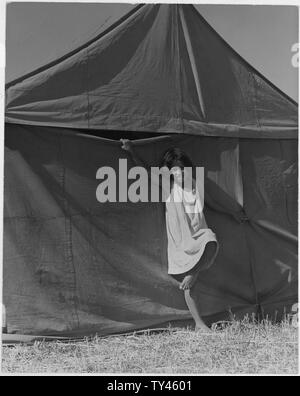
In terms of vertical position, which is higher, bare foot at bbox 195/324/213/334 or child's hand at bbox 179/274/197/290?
child's hand at bbox 179/274/197/290

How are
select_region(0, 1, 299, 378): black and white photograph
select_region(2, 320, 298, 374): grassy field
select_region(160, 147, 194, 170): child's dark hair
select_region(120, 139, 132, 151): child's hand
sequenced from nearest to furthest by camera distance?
select_region(2, 320, 298, 374): grassy field
select_region(0, 1, 299, 378): black and white photograph
select_region(120, 139, 132, 151): child's hand
select_region(160, 147, 194, 170): child's dark hair

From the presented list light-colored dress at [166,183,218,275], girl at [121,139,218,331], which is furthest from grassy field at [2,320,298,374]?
light-colored dress at [166,183,218,275]

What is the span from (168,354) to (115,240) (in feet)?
2.31

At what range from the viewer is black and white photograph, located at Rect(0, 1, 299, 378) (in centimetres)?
328

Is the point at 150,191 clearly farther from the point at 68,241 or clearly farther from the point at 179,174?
the point at 68,241

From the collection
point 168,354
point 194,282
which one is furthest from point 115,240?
point 168,354

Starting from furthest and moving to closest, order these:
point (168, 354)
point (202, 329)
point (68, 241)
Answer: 1. point (202, 329)
2. point (68, 241)
3. point (168, 354)

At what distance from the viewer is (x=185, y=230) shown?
3.54m

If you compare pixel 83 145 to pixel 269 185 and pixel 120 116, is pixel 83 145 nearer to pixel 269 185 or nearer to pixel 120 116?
pixel 120 116

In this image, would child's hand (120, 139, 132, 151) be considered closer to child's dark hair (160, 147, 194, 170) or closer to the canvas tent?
the canvas tent

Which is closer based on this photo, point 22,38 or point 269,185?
point 22,38

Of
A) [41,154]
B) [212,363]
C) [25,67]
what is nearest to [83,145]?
[41,154]
